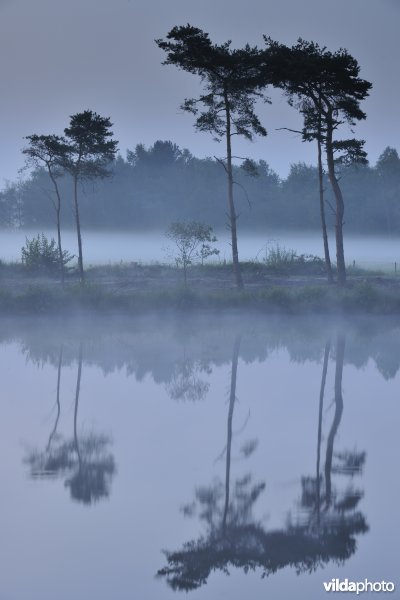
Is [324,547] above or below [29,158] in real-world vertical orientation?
below

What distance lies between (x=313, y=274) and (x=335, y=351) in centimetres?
1673

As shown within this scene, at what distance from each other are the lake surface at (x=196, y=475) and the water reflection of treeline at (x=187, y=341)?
0.14 metres

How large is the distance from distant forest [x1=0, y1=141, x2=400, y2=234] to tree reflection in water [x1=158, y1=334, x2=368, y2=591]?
75.1m

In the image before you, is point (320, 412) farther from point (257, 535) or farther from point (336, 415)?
point (257, 535)

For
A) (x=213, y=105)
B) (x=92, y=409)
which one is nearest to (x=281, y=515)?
(x=92, y=409)

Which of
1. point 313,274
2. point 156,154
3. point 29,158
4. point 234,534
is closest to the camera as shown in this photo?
point 234,534

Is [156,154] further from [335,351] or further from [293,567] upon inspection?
[293,567]

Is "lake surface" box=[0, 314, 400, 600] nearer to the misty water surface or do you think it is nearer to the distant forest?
the misty water surface

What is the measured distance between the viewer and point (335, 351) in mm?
20094

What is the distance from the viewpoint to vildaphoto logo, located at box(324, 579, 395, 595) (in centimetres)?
730

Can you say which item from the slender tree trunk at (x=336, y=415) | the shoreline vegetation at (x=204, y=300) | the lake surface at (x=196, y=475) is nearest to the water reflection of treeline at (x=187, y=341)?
the lake surface at (x=196, y=475)

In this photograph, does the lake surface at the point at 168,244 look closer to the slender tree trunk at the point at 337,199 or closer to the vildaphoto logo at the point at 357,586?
the slender tree trunk at the point at 337,199

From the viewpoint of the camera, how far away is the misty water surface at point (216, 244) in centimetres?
6562

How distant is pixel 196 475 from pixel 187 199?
7720 cm
